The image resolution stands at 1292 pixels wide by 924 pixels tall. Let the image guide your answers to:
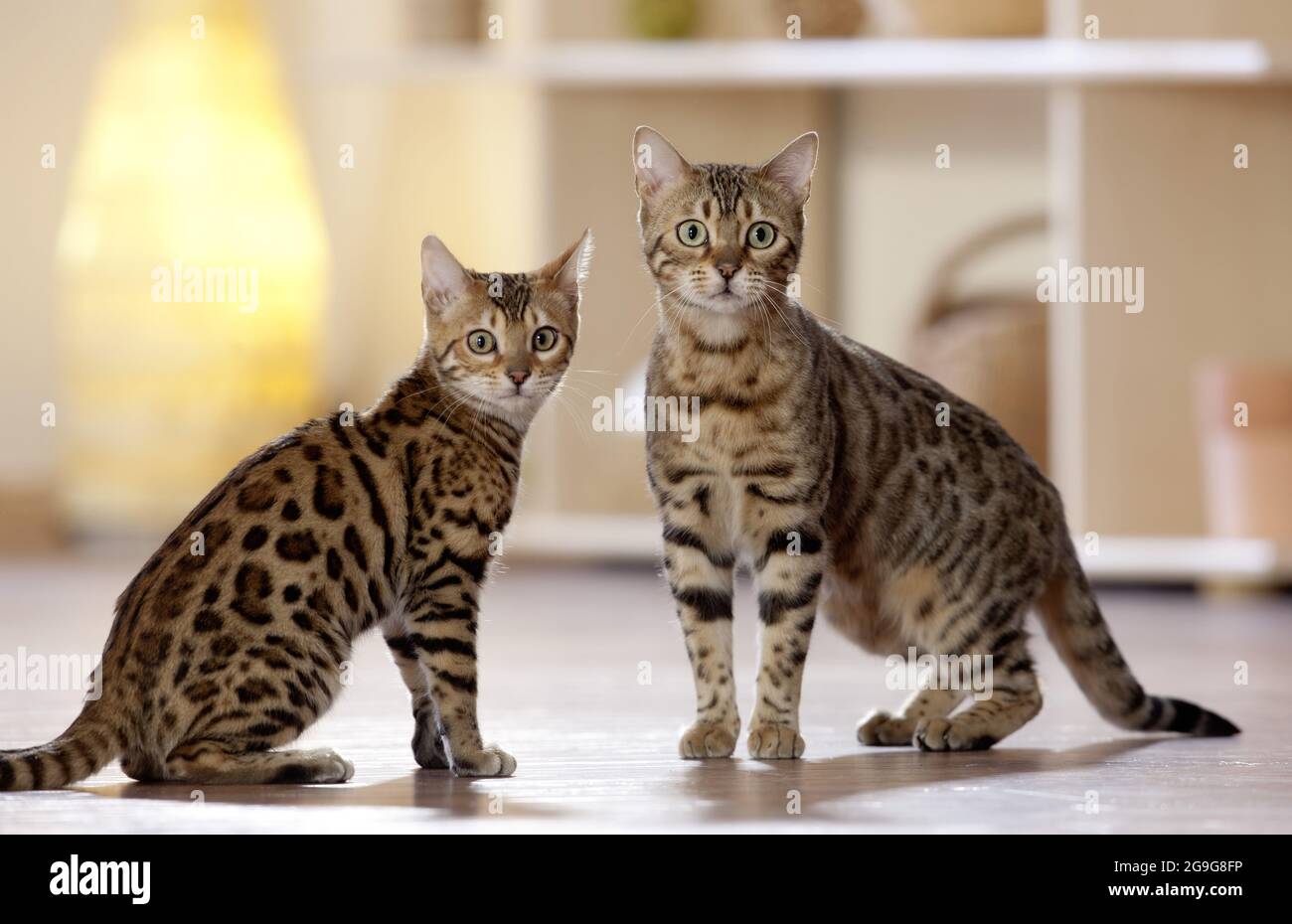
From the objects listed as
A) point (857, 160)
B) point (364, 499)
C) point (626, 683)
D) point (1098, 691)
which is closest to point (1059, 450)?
point (857, 160)

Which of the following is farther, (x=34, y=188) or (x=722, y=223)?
(x=34, y=188)

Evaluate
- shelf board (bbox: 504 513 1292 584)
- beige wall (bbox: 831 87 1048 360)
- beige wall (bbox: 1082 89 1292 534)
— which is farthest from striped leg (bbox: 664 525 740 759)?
beige wall (bbox: 831 87 1048 360)

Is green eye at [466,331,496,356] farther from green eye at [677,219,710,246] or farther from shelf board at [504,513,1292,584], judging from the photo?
shelf board at [504,513,1292,584]

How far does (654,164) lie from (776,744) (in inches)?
29.4

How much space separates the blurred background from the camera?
14.5ft

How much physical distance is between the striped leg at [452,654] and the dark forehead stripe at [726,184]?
0.54m

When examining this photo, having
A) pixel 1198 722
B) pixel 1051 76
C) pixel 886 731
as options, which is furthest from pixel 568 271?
pixel 1051 76

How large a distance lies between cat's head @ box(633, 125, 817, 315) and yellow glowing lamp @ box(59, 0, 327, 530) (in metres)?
3.43

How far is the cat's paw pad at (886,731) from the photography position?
2.43 m

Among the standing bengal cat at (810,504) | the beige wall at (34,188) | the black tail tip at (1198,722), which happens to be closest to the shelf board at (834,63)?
the beige wall at (34,188)

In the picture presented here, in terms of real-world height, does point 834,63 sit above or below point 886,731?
above

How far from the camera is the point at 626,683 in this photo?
3070mm

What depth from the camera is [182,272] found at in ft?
18.5

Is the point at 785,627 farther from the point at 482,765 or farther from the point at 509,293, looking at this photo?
the point at 509,293
